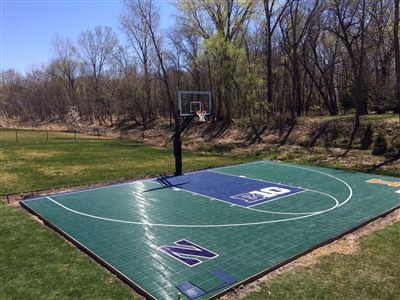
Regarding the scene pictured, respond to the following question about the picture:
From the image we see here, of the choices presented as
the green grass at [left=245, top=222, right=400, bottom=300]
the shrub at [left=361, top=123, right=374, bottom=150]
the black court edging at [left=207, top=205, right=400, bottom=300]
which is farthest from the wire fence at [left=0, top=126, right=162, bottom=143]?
the green grass at [left=245, top=222, right=400, bottom=300]

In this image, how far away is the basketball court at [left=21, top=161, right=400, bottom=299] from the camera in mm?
6852

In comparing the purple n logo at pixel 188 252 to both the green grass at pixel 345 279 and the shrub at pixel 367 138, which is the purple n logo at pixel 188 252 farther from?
the shrub at pixel 367 138

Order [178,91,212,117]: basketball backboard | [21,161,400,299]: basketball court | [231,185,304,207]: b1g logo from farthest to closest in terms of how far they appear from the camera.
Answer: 1. [178,91,212,117]: basketball backboard
2. [231,185,304,207]: b1g logo
3. [21,161,400,299]: basketball court

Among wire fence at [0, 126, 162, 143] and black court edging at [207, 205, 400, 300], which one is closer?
black court edging at [207, 205, 400, 300]

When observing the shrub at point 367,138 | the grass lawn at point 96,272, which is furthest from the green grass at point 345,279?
the shrub at point 367,138

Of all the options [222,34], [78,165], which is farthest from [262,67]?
[78,165]

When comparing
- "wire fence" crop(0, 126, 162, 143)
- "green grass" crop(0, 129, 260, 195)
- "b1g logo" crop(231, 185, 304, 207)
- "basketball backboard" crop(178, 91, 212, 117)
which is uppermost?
"basketball backboard" crop(178, 91, 212, 117)

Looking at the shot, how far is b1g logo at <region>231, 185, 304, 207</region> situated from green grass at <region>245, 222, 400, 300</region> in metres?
4.32

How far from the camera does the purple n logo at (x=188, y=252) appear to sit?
23.9ft

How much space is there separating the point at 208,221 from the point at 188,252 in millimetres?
2192

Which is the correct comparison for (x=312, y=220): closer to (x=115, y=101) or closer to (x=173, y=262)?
(x=173, y=262)

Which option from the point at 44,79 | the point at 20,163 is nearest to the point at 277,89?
the point at 20,163

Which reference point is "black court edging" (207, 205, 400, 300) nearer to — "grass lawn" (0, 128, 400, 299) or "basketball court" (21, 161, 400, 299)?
"basketball court" (21, 161, 400, 299)

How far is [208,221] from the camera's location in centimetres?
983
